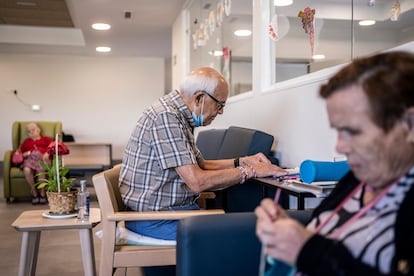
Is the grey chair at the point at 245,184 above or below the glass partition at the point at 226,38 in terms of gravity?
below

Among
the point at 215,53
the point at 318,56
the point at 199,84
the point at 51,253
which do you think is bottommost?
the point at 51,253

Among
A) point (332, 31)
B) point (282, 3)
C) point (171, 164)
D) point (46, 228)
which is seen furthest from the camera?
point (282, 3)

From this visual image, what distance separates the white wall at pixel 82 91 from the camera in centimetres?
832

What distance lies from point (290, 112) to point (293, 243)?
1.72 meters

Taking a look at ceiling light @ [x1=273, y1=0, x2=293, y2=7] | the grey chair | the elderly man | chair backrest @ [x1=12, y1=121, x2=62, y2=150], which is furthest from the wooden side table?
chair backrest @ [x1=12, y1=121, x2=62, y2=150]

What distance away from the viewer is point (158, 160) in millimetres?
1755

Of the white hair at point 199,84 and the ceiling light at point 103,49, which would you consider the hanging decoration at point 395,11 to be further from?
the ceiling light at point 103,49

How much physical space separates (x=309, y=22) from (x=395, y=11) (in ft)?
2.34

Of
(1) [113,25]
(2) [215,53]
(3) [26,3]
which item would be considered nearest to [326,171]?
(2) [215,53]

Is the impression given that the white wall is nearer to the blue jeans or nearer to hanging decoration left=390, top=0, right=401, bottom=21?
the blue jeans

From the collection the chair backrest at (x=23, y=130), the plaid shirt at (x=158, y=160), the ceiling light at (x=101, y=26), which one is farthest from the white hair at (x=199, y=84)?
the ceiling light at (x=101, y=26)

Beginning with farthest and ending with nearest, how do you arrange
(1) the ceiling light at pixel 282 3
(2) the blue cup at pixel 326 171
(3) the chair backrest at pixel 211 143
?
(3) the chair backrest at pixel 211 143
(1) the ceiling light at pixel 282 3
(2) the blue cup at pixel 326 171

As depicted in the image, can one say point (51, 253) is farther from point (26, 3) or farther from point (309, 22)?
point (26, 3)

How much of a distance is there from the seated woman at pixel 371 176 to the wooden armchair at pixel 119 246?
0.83 meters
